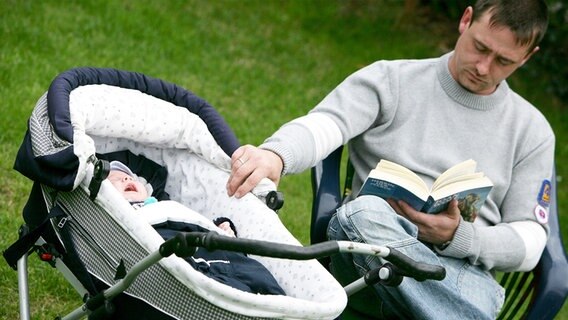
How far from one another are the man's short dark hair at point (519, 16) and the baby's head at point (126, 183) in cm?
127

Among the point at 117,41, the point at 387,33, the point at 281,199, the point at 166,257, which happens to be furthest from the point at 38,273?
the point at 387,33

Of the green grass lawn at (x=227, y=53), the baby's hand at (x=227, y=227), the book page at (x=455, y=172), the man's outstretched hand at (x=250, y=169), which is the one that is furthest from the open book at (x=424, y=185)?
the green grass lawn at (x=227, y=53)

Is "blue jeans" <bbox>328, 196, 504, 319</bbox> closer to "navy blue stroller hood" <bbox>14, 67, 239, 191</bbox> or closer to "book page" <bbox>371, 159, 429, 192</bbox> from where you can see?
"book page" <bbox>371, 159, 429, 192</bbox>

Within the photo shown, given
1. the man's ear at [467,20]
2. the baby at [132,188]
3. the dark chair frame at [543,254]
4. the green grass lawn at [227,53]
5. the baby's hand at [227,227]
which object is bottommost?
the green grass lawn at [227,53]

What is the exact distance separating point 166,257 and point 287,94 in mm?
3891

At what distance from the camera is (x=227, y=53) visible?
6.40 m

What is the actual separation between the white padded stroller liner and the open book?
34 centimetres

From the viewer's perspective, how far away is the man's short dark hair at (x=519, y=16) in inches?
131

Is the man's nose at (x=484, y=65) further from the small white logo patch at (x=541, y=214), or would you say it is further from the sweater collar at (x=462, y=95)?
the small white logo patch at (x=541, y=214)

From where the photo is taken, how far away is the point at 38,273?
11.8ft

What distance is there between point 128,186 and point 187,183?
23 centimetres

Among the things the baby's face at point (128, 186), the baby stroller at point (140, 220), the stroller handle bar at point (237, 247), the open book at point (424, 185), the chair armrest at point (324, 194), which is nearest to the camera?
the stroller handle bar at point (237, 247)

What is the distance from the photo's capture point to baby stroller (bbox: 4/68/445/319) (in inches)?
92.1

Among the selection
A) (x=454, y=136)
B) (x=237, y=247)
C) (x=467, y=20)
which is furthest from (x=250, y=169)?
(x=467, y=20)
